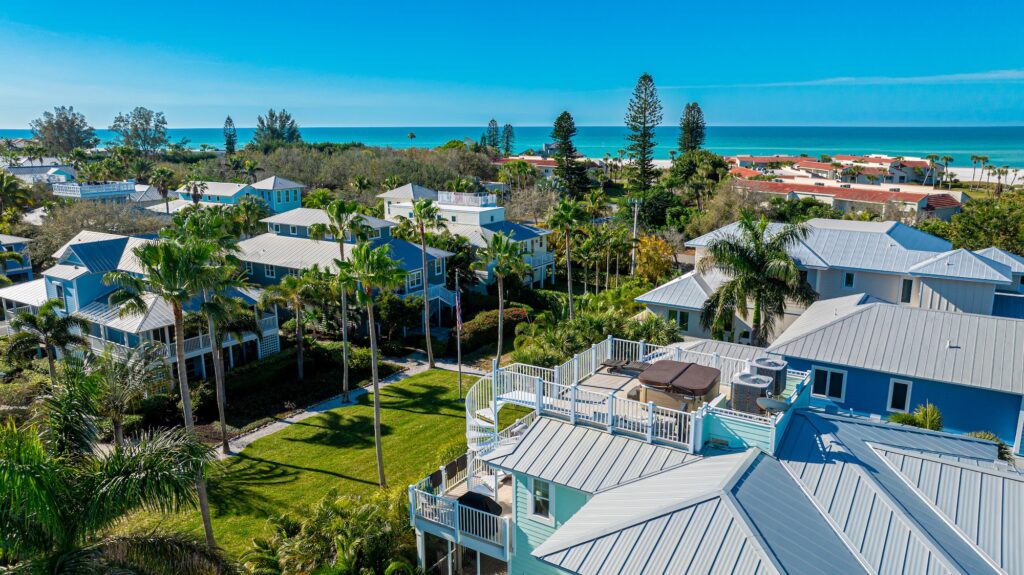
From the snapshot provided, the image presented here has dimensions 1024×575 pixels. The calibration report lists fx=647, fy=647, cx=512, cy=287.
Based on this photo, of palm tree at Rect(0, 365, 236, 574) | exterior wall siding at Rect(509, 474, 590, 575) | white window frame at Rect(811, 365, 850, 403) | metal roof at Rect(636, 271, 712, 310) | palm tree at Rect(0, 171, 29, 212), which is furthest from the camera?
palm tree at Rect(0, 171, 29, 212)

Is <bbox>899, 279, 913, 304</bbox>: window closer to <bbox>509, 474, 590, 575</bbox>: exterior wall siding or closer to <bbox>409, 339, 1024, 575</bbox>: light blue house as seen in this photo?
<bbox>409, 339, 1024, 575</bbox>: light blue house

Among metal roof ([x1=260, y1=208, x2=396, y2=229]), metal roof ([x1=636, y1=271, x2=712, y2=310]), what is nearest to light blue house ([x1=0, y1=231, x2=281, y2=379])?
metal roof ([x1=260, y1=208, x2=396, y2=229])

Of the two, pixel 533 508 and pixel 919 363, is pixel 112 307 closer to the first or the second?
pixel 533 508

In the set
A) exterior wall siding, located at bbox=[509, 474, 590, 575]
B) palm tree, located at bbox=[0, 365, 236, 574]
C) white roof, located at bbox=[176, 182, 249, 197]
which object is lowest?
exterior wall siding, located at bbox=[509, 474, 590, 575]

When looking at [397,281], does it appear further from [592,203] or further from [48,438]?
[592,203]

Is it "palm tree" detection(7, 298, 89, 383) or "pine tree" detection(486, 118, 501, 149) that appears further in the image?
"pine tree" detection(486, 118, 501, 149)

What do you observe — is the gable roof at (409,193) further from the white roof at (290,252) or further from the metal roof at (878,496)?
the metal roof at (878,496)
